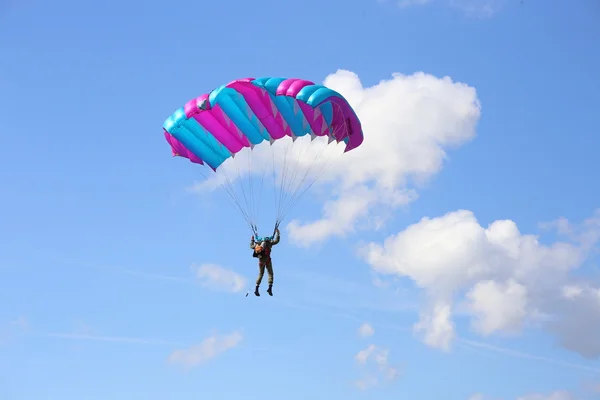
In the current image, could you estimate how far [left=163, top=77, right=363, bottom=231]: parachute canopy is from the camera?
118 feet

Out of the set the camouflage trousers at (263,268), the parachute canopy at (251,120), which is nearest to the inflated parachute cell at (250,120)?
the parachute canopy at (251,120)

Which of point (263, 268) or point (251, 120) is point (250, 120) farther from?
point (263, 268)

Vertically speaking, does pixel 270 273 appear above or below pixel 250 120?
below

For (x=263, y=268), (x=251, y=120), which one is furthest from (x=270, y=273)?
(x=251, y=120)

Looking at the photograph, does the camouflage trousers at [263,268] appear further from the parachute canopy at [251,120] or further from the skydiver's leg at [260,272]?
the parachute canopy at [251,120]

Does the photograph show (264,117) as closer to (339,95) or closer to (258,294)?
(339,95)

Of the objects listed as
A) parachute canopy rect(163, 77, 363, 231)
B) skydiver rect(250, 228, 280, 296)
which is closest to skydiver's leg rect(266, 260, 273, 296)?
skydiver rect(250, 228, 280, 296)

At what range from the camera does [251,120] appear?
37.5 meters

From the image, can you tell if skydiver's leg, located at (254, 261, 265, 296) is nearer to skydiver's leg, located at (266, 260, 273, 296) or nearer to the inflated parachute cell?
skydiver's leg, located at (266, 260, 273, 296)

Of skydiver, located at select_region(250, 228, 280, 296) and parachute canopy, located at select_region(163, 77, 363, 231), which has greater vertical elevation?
parachute canopy, located at select_region(163, 77, 363, 231)

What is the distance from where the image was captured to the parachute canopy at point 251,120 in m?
36.0

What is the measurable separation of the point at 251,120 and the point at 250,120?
0.03m

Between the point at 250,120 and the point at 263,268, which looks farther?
the point at 250,120

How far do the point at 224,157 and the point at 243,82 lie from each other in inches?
141
